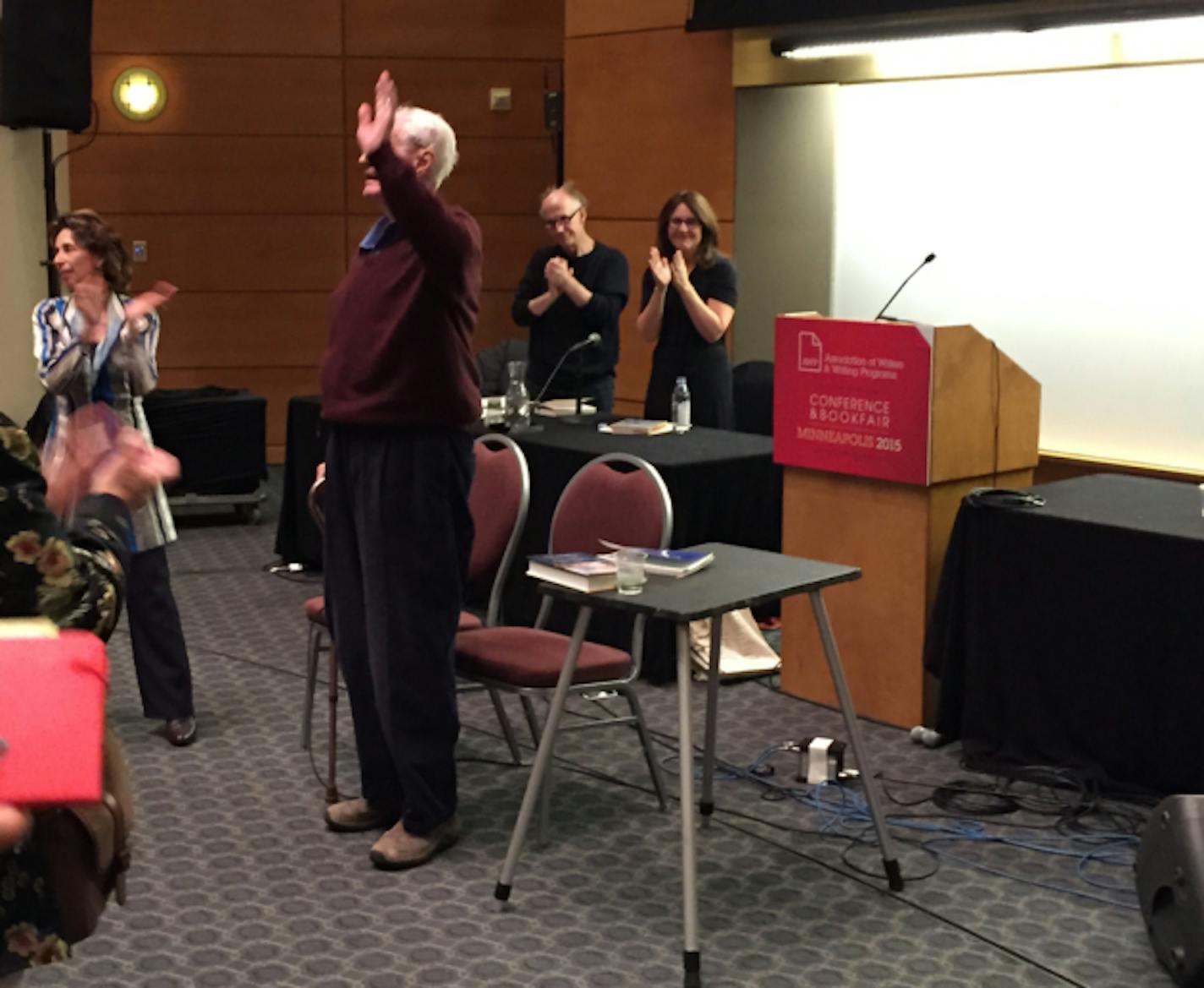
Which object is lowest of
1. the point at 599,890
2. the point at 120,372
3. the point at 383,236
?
the point at 599,890

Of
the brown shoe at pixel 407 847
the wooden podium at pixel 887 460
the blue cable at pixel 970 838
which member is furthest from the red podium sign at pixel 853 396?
the brown shoe at pixel 407 847

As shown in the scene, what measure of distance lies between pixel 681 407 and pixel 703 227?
24.6 inches

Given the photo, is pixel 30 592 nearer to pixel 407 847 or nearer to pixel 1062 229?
pixel 407 847

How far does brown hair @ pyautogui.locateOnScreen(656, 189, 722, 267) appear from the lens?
5809 mm

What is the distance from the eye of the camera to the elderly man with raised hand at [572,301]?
6.12 m

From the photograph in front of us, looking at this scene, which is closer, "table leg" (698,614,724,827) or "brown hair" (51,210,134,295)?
"table leg" (698,614,724,827)

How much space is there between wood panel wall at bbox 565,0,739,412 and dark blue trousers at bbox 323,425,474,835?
166 inches

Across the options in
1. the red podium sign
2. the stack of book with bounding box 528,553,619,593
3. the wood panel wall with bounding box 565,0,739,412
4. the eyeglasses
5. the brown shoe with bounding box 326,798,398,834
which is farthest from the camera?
the wood panel wall with bounding box 565,0,739,412

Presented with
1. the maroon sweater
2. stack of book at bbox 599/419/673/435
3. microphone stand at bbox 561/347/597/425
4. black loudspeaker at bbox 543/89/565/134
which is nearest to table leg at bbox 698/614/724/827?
the maroon sweater

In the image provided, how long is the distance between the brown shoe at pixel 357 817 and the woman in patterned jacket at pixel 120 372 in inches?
33.6

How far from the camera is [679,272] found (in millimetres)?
5758

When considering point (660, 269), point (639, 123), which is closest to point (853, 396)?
point (660, 269)

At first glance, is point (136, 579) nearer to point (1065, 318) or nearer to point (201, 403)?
point (201, 403)

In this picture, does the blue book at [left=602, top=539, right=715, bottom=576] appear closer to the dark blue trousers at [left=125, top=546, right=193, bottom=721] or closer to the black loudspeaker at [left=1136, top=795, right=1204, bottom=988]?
the black loudspeaker at [left=1136, top=795, right=1204, bottom=988]
